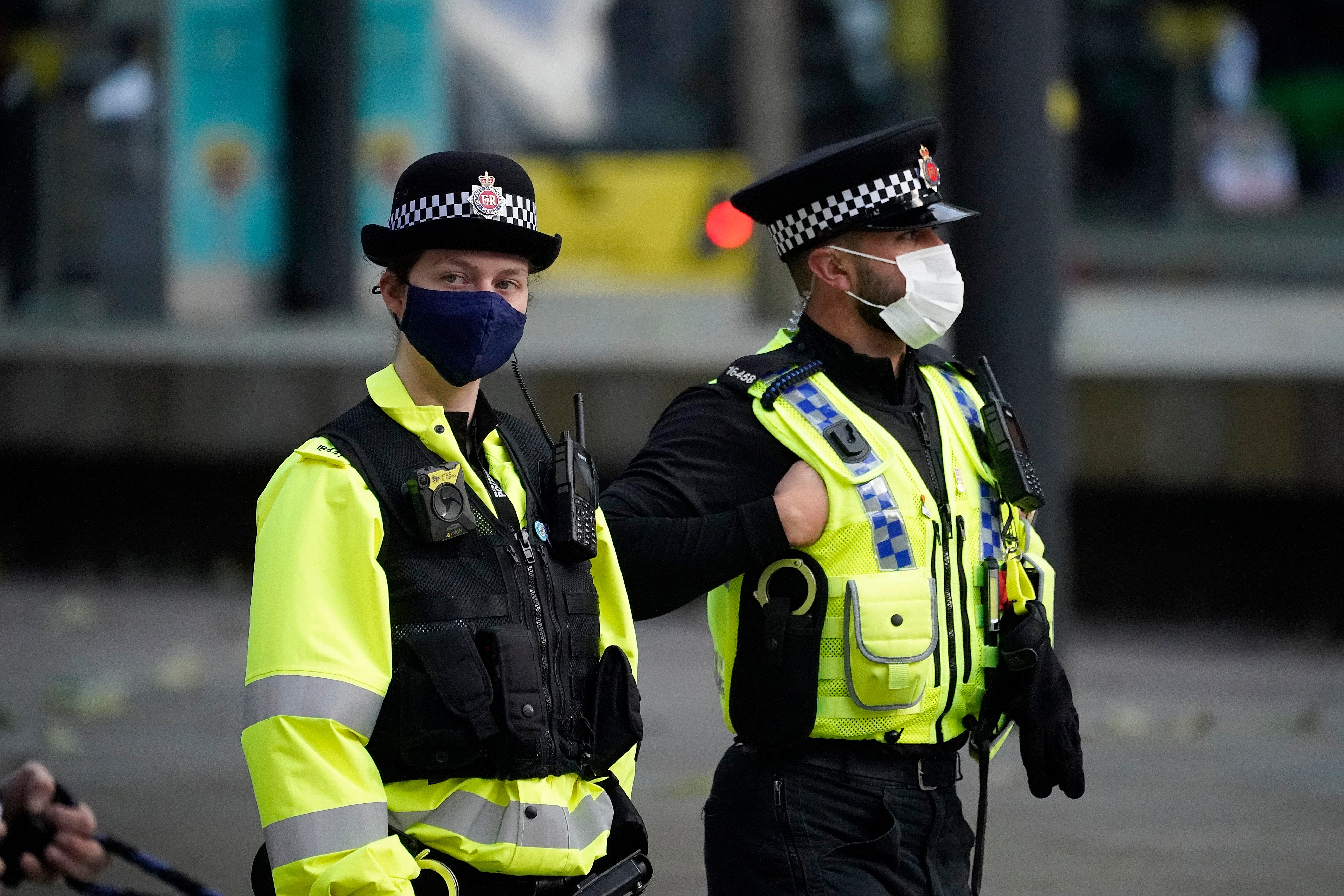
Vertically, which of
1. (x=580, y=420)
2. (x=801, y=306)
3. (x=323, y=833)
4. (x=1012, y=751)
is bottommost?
(x=1012, y=751)

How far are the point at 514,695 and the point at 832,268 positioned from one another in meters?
1.27

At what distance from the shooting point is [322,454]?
2.90 meters

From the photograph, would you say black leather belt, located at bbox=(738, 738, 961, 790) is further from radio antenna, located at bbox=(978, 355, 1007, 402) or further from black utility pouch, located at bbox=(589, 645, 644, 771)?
radio antenna, located at bbox=(978, 355, 1007, 402)

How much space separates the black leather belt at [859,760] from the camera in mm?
3582

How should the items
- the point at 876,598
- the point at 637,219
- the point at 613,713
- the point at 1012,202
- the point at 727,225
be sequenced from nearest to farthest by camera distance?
the point at 613,713 → the point at 876,598 → the point at 727,225 → the point at 1012,202 → the point at 637,219

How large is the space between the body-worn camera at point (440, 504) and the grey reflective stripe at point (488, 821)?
14.9 inches

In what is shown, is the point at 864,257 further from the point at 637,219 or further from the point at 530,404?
the point at 637,219

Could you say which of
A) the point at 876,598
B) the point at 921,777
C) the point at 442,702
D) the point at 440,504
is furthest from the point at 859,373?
the point at 442,702

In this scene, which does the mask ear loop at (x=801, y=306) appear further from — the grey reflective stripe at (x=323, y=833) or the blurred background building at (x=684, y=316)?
the grey reflective stripe at (x=323, y=833)

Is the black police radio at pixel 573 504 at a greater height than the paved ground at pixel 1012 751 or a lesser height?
greater

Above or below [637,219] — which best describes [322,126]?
above

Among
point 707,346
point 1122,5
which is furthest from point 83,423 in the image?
point 1122,5

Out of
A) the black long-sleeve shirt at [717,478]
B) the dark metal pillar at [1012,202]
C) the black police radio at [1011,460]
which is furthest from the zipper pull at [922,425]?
the dark metal pillar at [1012,202]

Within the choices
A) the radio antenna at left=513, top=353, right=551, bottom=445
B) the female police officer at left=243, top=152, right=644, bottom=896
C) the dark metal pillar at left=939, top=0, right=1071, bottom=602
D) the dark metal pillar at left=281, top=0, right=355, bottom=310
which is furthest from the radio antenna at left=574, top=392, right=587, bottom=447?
the dark metal pillar at left=281, top=0, right=355, bottom=310
